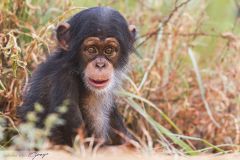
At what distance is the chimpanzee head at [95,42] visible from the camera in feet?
16.7

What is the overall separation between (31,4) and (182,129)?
196cm

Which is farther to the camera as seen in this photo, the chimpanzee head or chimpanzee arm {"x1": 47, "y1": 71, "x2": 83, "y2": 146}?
the chimpanzee head

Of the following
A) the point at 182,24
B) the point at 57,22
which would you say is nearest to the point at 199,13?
the point at 182,24

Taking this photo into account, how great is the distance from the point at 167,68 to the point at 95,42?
172 centimetres

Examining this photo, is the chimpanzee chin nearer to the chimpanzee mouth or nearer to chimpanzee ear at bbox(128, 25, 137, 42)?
the chimpanzee mouth

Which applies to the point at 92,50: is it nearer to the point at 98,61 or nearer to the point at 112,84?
the point at 98,61

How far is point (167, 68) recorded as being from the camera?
6.66 metres

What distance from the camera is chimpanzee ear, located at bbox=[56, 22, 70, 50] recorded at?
17.2 feet

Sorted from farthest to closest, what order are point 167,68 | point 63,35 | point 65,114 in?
point 167,68, point 63,35, point 65,114

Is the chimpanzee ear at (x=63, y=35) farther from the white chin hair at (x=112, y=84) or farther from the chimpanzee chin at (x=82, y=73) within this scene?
the white chin hair at (x=112, y=84)

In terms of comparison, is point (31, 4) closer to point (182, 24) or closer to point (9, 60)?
point (9, 60)

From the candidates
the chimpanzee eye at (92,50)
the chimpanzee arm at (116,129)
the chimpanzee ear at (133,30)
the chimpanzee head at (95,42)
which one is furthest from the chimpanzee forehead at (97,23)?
the chimpanzee arm at (116,129)

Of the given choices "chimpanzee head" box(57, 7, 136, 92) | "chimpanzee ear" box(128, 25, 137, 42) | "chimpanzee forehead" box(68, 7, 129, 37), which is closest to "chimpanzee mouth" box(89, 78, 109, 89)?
"chimpanzee head" box(57, 7, 136, 92)

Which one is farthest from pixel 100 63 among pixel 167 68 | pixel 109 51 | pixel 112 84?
pixel 167 68
